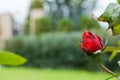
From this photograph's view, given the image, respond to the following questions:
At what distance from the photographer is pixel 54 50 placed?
10031 millimetres

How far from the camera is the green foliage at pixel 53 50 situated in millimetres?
9711

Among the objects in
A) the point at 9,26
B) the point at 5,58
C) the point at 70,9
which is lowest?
the point at 9,26

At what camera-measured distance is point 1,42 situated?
507 inches

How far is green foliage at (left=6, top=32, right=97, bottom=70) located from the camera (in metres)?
9.71

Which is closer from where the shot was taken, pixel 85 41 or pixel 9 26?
pixel 85 41

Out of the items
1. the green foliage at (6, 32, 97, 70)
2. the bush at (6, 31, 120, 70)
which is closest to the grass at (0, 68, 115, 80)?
the bush at (6, 31, 120, 70)

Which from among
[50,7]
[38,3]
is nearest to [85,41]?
[38,3]

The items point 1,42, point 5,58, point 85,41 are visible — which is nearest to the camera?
point 85,41

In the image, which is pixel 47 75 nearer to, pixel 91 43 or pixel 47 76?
pixel 47 76

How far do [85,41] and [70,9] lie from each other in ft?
60.0

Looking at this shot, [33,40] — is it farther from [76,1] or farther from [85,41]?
[85,41]

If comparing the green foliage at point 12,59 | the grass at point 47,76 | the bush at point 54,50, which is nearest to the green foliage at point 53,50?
the bush at point 54,50

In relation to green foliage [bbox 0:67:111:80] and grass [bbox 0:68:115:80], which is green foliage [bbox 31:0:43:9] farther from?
grass [bbox 0:68:115:80]

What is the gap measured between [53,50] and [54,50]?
0.03 m
